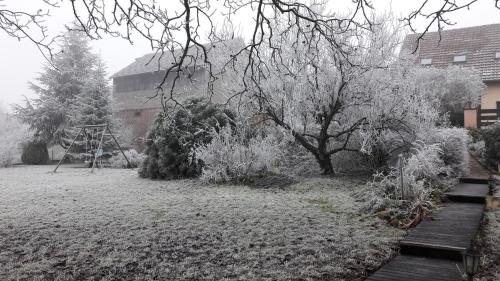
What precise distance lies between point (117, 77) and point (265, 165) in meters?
22.0

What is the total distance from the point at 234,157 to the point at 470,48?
17.6 m

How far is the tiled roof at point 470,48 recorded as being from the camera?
63.3ft

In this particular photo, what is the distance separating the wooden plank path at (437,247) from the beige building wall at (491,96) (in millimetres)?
16874

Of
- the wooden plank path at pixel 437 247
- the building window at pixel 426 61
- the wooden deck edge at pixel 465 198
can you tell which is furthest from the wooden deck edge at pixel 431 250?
the building window at pixel 426 61

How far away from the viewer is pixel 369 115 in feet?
25.2

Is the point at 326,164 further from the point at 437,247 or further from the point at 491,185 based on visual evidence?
the point at 437,247

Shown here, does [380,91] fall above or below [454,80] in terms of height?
below

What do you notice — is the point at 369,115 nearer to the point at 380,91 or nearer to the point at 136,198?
the point at 380,91

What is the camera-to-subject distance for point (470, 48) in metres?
20.5

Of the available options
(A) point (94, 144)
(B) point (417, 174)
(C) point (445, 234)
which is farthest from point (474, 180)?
(A) point (94, 144)

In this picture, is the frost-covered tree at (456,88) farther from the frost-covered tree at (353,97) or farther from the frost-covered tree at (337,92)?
the frost-covered tree at (337,92)

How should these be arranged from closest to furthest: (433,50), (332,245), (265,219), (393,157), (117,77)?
(332,245)
(265,219)
(393,157)
(433,50)
(117,77)

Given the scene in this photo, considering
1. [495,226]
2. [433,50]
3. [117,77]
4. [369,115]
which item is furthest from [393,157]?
[117,77]

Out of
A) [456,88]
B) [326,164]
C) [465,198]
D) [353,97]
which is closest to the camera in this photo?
[465,198]
